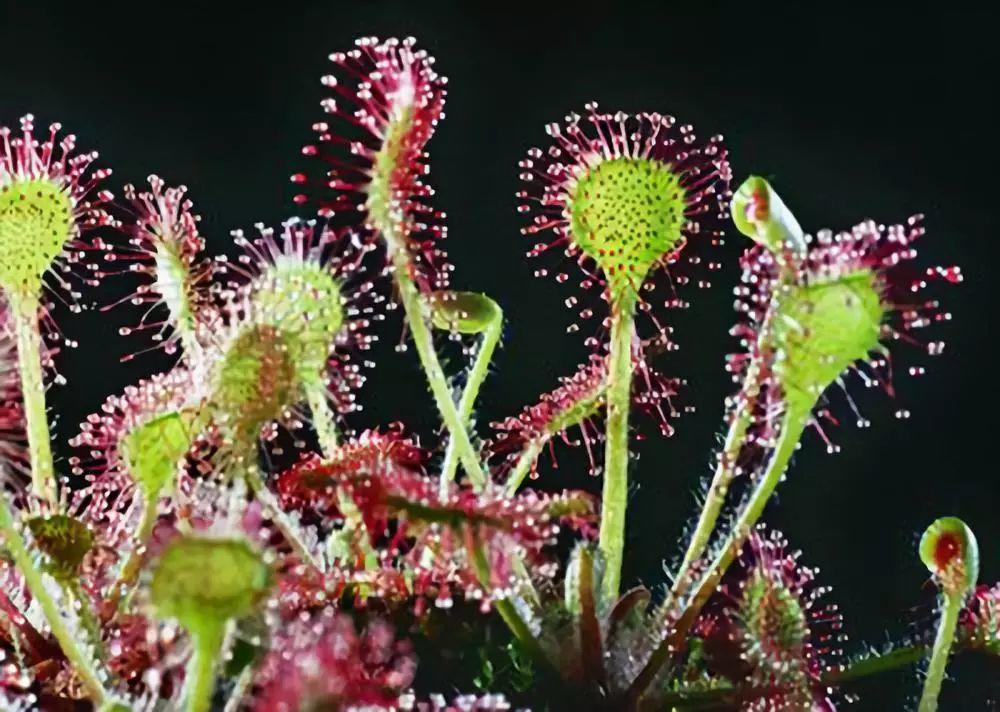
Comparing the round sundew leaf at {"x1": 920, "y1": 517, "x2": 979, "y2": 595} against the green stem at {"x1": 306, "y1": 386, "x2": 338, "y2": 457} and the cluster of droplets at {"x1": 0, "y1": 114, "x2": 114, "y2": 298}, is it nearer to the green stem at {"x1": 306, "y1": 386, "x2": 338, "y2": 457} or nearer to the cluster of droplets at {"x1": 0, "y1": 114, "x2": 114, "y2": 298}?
the green stem at {"x1": 306, "y1": 386, "x2": 338, "y2": 457}

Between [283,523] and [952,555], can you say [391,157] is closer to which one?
[283,523]

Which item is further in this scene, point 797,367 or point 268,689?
point 797,367

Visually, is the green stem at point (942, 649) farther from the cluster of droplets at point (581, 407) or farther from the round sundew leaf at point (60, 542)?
the round sundew leaf at point (60, 542)

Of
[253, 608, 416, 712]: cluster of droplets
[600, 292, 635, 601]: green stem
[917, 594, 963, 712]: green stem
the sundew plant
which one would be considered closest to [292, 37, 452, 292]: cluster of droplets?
the sundew plant

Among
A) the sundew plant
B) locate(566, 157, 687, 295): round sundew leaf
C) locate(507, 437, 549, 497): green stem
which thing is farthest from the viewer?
locate(507, 437, 549, 497): green stem

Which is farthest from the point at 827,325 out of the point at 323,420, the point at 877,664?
the point at 323,420

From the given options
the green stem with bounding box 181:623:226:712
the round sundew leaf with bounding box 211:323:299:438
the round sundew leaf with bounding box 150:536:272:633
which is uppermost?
the round sundew leaf with bounding box 211:323:299:438

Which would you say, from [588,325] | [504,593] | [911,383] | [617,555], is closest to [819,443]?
[911,383]

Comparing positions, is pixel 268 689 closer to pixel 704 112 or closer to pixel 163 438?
pixel 163 438
